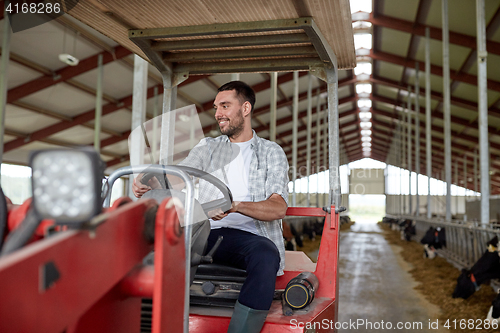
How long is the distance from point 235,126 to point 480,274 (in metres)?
3.46

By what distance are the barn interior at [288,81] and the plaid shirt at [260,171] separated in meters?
0.18

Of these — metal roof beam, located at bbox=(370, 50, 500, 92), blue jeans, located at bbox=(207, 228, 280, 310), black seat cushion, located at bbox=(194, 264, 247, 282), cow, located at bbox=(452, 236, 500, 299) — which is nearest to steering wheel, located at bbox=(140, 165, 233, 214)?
blue jeans, located at bbox=(207, 228, 280, 310)

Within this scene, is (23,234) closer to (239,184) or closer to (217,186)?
(217,186)

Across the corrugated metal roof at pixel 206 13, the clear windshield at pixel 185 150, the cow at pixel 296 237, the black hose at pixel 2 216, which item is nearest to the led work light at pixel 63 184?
the black hose at pixel 2 216

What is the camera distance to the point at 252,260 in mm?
1702

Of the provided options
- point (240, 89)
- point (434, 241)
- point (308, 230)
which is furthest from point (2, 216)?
point (308, 230)

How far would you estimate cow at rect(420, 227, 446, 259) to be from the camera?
8.19m

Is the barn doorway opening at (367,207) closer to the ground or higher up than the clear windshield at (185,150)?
closer to the ground

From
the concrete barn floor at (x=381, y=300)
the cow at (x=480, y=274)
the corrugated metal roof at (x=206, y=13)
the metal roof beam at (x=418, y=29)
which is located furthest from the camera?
the metal roof beam at (x=418, y=29)

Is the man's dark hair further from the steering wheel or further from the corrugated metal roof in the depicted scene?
the steering wheel

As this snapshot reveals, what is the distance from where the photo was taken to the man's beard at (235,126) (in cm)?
221

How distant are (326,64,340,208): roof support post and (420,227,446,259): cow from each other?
22.4 ft

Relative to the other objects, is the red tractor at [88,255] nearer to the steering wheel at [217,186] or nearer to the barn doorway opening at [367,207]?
the steering wheel at [217,186]

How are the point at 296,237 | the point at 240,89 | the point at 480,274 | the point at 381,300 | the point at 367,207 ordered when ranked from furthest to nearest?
1. the point at 367,207
2. the point at 296,237
3. the point at 381,300
4. the point at 480,274
5. the point at 240,89
